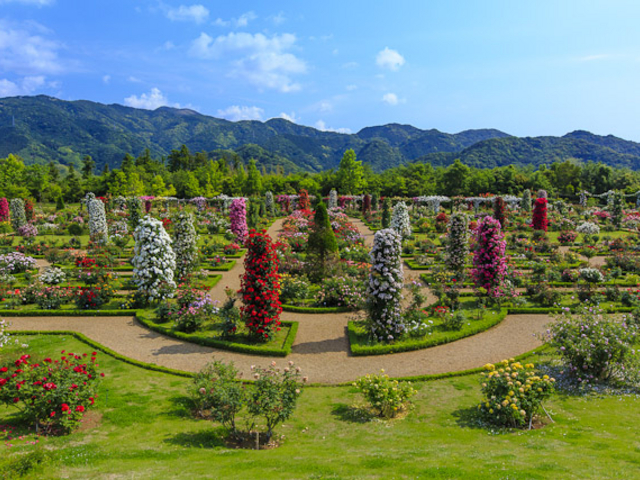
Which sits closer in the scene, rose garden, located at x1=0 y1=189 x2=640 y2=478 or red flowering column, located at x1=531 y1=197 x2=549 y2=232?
rose garden, located at x1=0 y1=189 x2=640 y2=478

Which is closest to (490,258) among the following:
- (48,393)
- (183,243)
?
(183,243)

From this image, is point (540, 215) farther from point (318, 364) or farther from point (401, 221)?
point (318, 364)

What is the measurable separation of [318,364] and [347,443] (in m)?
4.33

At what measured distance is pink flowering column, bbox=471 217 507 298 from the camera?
1567 centimetres

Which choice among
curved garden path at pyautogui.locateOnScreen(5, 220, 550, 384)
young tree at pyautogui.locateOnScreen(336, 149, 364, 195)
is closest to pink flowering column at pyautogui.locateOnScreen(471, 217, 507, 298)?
curved garden path at pyautogui.locateOnScreen(5, 220, 550, 384)

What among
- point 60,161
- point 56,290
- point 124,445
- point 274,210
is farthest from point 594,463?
point 60,161

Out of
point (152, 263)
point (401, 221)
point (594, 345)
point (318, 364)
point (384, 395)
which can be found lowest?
point (318, 364)

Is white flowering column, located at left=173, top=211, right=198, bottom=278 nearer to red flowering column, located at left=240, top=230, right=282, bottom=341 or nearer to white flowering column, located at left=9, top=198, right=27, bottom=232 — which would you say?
red flowering column, located at left=240, top=230, right=282, bottom=341

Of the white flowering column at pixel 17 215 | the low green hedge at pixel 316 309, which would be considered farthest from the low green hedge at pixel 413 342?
the white flowering column at pixel 17 215

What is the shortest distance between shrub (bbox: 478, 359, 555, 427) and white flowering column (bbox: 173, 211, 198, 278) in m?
14.6

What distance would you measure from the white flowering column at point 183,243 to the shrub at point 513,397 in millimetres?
14639

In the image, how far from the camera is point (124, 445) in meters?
7.28

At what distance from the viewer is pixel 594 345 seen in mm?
9734

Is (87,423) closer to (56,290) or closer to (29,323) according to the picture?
(29,323)
